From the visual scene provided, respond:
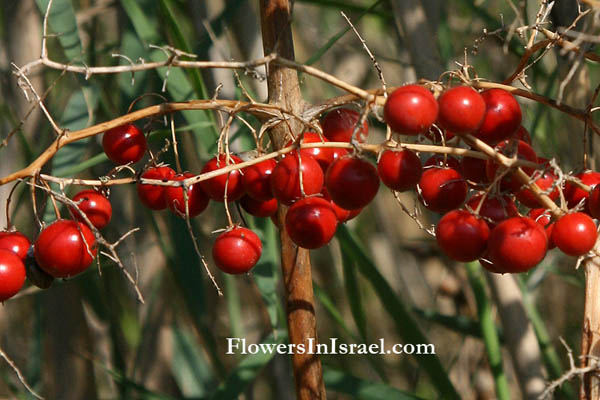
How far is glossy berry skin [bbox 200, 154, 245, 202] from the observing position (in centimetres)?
75

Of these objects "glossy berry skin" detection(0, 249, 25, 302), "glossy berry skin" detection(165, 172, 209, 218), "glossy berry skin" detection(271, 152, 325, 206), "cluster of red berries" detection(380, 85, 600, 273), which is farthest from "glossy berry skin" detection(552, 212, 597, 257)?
"glossy berry skin" detection(0, 249, 25, 302)

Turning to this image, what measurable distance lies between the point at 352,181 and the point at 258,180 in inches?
5.1

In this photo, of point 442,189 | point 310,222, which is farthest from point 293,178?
point 442,189

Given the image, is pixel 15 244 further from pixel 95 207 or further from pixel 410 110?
pixel 410 110

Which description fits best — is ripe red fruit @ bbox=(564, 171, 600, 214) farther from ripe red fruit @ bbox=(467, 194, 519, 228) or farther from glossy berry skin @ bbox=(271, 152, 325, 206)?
glossy berry skin @ bbox=(271, 152, 325, 206)

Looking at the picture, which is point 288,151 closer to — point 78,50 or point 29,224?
point 78,50

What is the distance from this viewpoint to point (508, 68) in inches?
76.5

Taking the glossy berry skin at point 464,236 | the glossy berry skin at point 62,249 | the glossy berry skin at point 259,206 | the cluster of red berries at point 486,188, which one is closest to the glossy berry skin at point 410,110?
the cluster of red berries at point 486,188

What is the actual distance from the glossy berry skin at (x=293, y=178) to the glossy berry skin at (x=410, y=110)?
106 mm

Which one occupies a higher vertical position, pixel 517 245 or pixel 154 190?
pixel 154 190

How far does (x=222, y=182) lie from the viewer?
76cm

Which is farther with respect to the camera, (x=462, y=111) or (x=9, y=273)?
(x=9, y=273)

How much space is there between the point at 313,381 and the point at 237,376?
1.11 feet

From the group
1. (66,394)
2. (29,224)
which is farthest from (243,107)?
(29,224)
